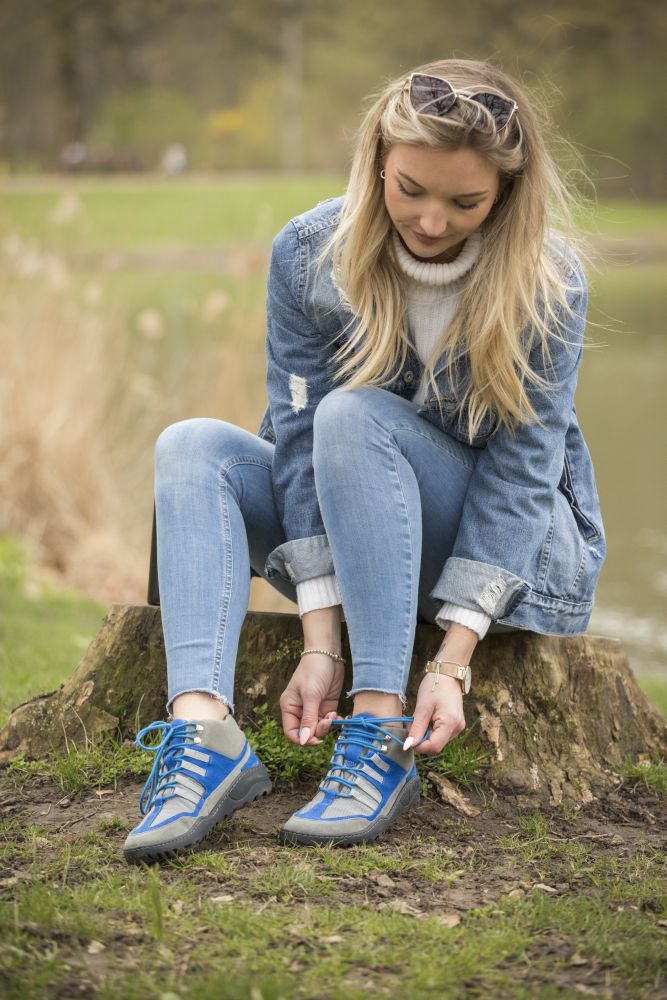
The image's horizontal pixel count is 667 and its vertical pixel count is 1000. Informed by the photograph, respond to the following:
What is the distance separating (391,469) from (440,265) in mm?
347

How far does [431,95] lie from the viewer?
1683 millimetres

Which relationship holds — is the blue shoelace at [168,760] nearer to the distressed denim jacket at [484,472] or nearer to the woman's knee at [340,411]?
the distressed denim jacket at [484,472]

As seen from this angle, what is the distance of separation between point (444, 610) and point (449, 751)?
0.29 metres

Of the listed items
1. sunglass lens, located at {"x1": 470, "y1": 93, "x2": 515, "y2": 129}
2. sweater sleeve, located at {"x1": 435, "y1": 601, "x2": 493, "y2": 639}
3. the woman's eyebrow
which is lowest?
sweater sleeve, located at {"x1": 435, "y1": 601, "x2": 493, "y2": 639}

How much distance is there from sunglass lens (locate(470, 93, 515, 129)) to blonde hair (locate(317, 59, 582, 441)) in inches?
0.5

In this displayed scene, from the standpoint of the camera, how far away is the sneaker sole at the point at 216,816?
5.26 ft

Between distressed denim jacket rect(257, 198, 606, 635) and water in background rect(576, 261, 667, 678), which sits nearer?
distressed denim jacket rect(257, 198, 606, 635)

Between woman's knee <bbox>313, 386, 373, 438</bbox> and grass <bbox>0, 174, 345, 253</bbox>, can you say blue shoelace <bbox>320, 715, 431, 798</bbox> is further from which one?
grass <bbox>0, 174, 345, 253</bbox>

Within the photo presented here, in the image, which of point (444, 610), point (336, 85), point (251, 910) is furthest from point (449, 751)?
point (336, 85)

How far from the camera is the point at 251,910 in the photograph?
149 centimetres

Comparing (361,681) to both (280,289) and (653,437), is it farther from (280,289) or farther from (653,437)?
(653,437)

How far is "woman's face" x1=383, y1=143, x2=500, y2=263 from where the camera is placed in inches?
66.3

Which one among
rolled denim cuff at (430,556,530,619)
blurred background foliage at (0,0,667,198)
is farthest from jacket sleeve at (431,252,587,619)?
blurred background foliage at (0,0,667,198)

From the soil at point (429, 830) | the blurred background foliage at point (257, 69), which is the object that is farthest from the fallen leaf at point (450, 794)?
the blurred background foliage at point (257, 69)
